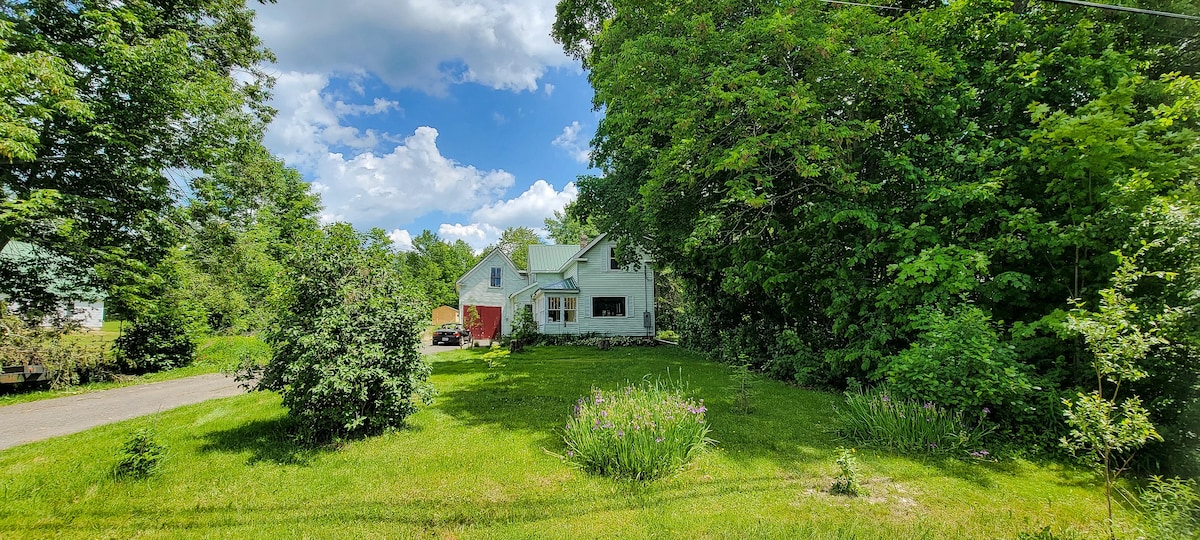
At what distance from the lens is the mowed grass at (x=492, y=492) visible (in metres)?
3.88

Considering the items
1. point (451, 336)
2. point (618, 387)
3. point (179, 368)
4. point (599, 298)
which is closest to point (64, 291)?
point (179, 368)

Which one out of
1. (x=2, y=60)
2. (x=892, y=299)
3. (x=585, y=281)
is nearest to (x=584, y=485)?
(x=892, y=299)

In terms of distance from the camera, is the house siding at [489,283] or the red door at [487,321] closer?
the red door at [487,321]

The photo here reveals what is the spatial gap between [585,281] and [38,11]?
1896cm

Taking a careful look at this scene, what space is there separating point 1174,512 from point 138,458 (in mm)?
9811

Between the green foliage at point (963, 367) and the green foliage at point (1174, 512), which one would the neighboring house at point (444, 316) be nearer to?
the green foliage at point (963, 367)

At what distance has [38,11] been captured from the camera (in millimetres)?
10312

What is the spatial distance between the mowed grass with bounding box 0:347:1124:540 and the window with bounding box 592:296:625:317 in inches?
635

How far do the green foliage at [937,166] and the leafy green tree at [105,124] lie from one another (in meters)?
10.9

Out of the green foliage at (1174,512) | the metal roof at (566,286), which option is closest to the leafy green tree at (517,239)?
the metal roof at (566,286)

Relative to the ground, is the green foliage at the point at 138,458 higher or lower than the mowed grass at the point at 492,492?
higher

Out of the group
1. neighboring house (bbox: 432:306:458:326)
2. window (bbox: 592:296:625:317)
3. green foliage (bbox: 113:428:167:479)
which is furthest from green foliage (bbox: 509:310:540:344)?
neighboring house (bbox: 432:306:458:326)

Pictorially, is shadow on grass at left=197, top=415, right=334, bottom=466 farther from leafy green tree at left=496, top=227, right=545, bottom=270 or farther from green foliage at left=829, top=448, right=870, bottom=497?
leafy green tree at left=496, top=227, right=545, bottom=270

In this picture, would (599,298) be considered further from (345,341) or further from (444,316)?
(444,316)
